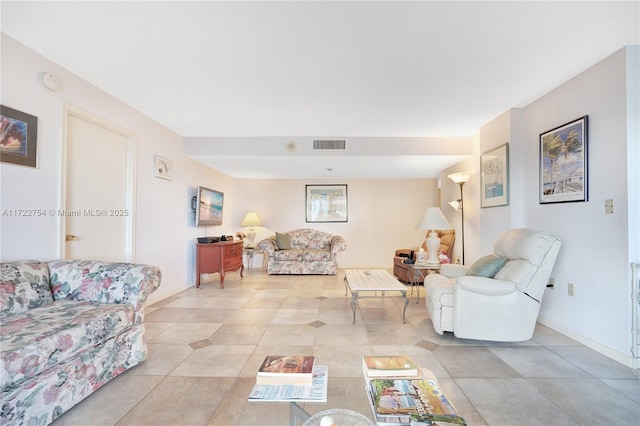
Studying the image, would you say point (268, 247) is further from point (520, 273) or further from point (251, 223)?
point (520, 273)

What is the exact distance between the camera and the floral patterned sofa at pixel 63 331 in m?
1.28

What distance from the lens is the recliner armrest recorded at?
2250 millimetres

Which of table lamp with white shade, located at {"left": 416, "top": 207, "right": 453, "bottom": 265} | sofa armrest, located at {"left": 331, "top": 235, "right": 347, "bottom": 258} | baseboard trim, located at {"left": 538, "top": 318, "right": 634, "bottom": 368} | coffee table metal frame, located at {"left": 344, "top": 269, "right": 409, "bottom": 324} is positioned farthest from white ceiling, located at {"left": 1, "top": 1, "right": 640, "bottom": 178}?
sofa armrest, located at {"left": 331, "top": 235, "right": 347, "bottom": 258}

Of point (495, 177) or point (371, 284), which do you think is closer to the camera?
point (371, 284)

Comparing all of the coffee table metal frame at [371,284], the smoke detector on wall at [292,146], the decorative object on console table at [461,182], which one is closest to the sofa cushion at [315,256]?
the coffee table metal frame at [371,284]

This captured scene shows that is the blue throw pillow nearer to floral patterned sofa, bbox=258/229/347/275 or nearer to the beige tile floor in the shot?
floral patterned sofa, bbox=258/229/347/275

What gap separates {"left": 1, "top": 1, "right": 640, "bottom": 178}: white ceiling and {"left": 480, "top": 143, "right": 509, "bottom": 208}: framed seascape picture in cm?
50

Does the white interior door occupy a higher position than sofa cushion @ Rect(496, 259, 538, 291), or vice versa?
the white interior door

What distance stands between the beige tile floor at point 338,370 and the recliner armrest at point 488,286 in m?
0.48

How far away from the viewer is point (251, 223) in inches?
235

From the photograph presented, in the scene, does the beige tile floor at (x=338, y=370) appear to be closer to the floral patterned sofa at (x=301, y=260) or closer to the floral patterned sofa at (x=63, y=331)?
the floral patterned sofa at (x=63, y=331)

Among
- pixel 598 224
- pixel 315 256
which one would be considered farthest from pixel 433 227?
pixel 315 256

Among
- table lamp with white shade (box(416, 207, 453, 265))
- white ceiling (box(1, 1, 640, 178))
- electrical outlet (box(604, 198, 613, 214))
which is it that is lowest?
table lamp with white shade (box(416, 207, 453, 265))

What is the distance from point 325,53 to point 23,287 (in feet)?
8.58
